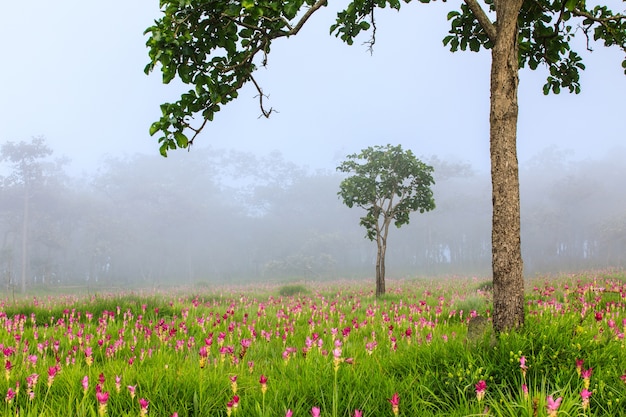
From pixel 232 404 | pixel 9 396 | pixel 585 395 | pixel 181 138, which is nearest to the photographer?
pixel 585 395

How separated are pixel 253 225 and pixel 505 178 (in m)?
122

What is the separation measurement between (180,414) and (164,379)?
51 centimetres

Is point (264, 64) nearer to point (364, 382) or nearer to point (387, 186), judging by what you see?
point (364, 382)

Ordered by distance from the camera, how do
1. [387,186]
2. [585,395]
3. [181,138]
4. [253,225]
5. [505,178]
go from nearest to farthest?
[585,395] → [181,138] → [505,178] → [387,186] → [253,225]

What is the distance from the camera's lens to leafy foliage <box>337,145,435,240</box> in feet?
57.7

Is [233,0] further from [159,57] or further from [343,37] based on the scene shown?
[343,37]

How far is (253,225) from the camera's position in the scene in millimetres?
125500

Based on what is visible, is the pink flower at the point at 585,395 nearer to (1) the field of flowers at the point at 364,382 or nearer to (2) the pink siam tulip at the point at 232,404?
(1) the field of flowers at the point at 364,382

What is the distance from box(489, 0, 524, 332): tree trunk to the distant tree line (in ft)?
132

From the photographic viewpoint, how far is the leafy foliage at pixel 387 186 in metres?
17.6

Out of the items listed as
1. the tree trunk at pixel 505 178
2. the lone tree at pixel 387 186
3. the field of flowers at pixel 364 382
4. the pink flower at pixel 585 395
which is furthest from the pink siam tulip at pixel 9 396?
the lone tree at pixel 387 186

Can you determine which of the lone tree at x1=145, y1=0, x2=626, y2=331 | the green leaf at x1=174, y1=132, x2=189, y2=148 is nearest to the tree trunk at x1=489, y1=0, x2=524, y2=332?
the lone tree at x1=145, y1=0, x2=626, y2=331

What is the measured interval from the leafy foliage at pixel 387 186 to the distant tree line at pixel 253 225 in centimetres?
3244

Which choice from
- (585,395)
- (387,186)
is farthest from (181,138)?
(387,186)
